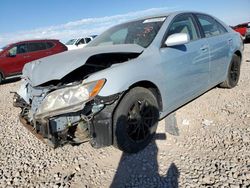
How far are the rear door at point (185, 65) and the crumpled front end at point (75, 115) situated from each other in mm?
996

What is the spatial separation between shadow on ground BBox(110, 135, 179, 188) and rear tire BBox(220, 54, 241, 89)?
2761mm

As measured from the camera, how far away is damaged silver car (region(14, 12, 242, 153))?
103 inches

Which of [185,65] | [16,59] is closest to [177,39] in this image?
[185,65]

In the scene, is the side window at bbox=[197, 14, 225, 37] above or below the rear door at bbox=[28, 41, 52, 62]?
above

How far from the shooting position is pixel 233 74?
523 cm

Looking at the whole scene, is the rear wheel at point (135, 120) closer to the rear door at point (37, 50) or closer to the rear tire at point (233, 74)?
the rear tire at point (233, 74)

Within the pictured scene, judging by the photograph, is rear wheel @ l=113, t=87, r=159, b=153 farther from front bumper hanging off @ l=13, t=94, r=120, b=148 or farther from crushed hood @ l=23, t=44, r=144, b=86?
crushed hood @ l=23, t=44, r=144, b=86

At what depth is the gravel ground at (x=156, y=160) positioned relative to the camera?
2557 millimetres

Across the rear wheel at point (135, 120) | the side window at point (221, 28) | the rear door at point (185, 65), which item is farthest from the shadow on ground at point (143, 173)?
the side window at point (221, 28)

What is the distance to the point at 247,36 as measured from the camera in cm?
1619

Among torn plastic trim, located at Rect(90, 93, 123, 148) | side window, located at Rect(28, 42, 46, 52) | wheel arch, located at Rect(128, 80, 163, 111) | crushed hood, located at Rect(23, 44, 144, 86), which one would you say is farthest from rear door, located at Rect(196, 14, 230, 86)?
side window, located at Rect(28, 42, 46, 52)

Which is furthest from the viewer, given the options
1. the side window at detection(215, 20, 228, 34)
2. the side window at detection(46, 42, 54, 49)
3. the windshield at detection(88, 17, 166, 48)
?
the side window at detection(46, 42, 54, 49)

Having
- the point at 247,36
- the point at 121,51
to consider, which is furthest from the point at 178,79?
the point at 247,36

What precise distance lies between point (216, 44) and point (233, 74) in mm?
1203
